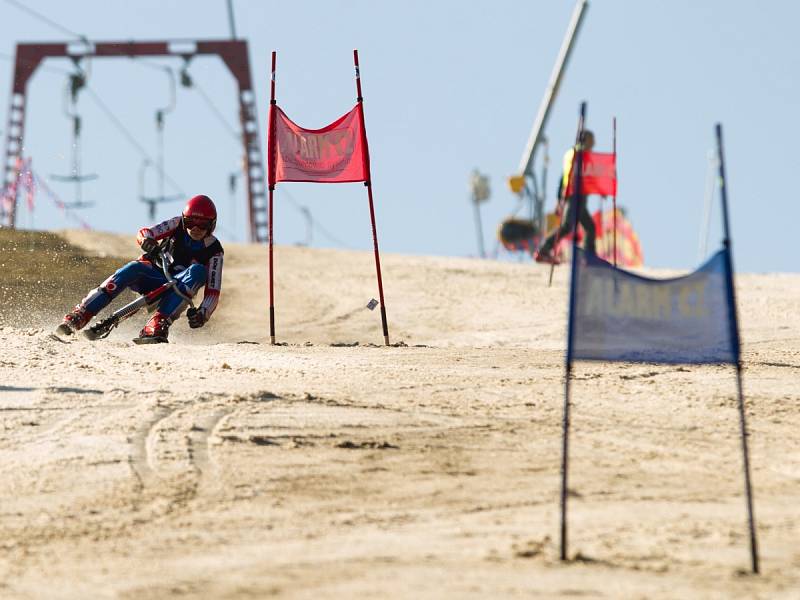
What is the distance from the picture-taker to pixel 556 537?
7.36m

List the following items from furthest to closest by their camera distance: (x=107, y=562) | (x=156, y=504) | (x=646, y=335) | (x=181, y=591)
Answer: (x=156, y=504)
(x=646, y=335)
(x=107, y=562)
(x=181, y=591)

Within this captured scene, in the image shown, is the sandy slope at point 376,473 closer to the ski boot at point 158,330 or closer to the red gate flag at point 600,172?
the ski boot at point 158,330

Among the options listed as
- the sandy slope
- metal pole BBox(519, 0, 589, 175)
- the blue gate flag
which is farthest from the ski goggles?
metal pole BBox(519, 0, 589, 175)

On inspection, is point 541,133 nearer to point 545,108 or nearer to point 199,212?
point 545,108

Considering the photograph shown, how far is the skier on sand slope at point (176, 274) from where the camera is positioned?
14539 mm

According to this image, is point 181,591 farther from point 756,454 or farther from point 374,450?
point 756,454

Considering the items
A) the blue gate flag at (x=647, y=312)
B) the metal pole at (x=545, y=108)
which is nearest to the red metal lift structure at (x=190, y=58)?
the metal pole at (x=545, y=108)

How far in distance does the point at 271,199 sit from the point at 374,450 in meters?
7.18

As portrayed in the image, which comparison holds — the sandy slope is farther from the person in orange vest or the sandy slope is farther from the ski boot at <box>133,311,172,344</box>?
the person in orange vest

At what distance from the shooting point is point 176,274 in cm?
1474

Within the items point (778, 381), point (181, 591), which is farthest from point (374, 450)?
point (778, 381)

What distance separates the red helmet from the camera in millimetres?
14508

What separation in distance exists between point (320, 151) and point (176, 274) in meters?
1.99

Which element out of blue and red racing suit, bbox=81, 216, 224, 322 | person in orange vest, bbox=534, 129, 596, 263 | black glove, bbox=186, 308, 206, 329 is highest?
person in orange vest, bbox=534, 129, 596, 263
